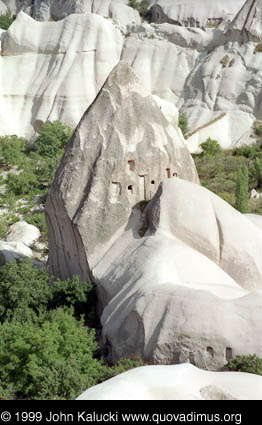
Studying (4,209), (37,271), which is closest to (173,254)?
(37,271)

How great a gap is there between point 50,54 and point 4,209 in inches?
651

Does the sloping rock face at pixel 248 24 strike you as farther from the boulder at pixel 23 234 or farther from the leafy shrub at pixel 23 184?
the boulder at pixel 23 234

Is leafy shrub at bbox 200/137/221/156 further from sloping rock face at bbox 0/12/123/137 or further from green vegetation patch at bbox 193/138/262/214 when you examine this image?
sloping rock face at bbox 0/12/123/137

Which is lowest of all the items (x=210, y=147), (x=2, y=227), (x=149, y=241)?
(x=2, y=227)

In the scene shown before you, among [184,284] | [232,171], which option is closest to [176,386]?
[184,284]

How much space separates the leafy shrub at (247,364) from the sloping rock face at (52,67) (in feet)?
109

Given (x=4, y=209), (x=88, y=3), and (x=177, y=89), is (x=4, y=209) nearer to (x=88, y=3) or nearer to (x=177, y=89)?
(x=177, y=89)

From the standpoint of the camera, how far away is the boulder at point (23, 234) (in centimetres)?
2705

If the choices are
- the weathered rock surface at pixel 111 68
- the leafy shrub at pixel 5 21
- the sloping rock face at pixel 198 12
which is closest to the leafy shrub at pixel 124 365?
the weathered rock surface at pixel 111 68

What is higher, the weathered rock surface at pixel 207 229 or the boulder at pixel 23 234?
the weathered rock surface at pixel 207 229

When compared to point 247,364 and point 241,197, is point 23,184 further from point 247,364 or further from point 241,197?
point 247,364

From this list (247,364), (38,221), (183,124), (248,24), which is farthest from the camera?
(248,24)

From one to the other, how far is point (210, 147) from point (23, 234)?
49.7ft

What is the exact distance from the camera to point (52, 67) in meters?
44.5
